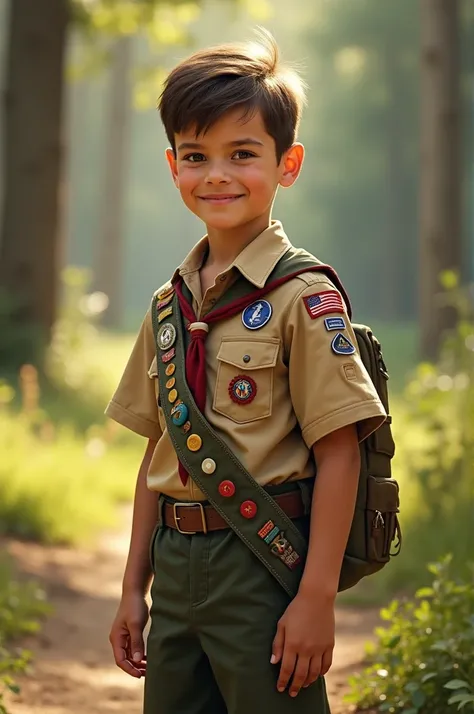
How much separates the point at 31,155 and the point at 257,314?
8841 mm

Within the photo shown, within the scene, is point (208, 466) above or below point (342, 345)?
below

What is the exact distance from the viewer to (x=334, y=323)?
2295 mm

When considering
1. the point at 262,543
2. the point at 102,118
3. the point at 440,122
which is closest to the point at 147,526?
the point at 262,543

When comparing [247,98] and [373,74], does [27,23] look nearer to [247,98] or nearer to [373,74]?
[247,98]

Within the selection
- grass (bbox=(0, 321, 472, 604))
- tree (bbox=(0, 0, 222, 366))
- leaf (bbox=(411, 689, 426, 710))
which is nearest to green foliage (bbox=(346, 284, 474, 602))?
grass (bbox=(0, 321, 472, 604))

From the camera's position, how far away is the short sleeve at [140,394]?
2684 millimetres

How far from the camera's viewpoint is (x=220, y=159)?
2.37 metres

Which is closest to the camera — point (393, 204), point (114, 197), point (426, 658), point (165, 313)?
point (165, 313)

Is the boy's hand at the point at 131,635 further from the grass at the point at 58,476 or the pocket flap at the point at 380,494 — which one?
the grass at the point at 58,476

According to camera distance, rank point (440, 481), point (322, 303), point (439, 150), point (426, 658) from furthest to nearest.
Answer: point (439, 150), point (440, 481), point (426, 658), point (322, 303)

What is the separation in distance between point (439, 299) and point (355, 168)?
75.9 ft

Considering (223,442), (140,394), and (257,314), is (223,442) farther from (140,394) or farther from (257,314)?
(140,394)

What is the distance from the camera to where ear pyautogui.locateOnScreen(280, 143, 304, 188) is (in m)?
2.48

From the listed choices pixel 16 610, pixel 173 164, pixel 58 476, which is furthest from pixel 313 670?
pixel 58 476
